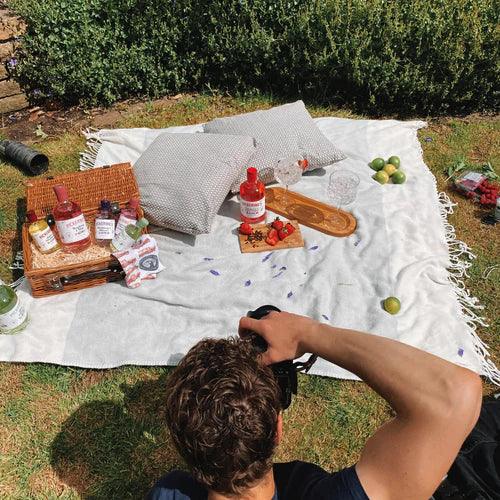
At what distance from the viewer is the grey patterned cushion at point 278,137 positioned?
4.21 metres

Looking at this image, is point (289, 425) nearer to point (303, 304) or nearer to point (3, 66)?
point (303, 304)

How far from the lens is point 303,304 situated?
11.5 ft

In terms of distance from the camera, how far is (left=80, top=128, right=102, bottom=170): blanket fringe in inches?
191

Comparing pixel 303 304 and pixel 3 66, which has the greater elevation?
pixel 3 66

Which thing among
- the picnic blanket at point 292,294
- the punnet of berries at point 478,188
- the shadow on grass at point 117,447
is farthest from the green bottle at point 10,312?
the punnet of berries at point 478,188

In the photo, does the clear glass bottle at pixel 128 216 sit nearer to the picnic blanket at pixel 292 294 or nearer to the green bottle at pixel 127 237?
the green bottle at pixel 127 237

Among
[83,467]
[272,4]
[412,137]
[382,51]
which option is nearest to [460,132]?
[412,137]

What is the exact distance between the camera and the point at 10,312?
3238 mm

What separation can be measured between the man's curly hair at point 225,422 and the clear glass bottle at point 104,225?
7.07 ft

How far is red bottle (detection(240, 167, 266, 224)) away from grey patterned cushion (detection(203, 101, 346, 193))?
26 centimetres

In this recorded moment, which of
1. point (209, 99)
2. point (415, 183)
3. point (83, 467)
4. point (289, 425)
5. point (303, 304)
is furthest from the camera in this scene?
point (209, 99)

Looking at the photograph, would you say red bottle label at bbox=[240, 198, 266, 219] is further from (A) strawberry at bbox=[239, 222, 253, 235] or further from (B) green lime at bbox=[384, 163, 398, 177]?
(B) green lime at bbox=[384, 163, 398, 177]

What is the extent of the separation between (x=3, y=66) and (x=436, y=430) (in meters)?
5.69

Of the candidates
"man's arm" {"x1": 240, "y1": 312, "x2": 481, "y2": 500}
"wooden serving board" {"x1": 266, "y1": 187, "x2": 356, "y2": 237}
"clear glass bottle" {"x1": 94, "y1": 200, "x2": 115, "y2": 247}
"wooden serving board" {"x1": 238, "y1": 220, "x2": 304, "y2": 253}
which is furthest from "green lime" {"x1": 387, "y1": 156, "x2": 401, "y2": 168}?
"man's arm" {"x1": 240, "y1": 312, "x2": 481, "y2": 500}
